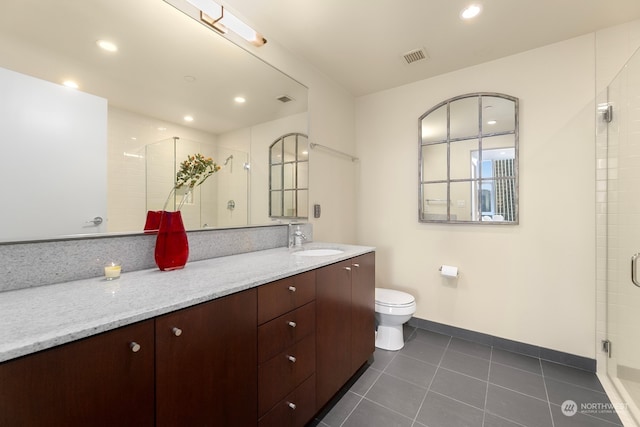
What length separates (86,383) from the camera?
64 cm

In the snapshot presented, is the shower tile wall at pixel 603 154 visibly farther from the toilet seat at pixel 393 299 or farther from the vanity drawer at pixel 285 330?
the vanity drawer at pixel 285 330

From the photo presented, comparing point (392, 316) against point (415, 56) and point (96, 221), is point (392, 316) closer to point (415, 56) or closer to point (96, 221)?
point (96, 221)

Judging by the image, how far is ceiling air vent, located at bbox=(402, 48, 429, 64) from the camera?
2.09 metres

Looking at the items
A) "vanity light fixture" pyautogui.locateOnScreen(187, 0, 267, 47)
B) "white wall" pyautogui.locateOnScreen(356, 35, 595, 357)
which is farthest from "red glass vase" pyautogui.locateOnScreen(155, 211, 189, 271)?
"white wall" pyautogui.locateOnScreen(356, 35, 595, 357)

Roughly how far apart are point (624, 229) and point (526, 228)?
0.52m

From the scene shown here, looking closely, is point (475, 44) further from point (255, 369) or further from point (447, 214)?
point (255, 369)

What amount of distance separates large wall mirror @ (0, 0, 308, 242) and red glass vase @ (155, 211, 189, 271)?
11 cm

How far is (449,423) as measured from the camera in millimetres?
1427

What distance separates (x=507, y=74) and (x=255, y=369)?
2774mm

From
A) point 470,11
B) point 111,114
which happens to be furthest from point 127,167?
point 470,11

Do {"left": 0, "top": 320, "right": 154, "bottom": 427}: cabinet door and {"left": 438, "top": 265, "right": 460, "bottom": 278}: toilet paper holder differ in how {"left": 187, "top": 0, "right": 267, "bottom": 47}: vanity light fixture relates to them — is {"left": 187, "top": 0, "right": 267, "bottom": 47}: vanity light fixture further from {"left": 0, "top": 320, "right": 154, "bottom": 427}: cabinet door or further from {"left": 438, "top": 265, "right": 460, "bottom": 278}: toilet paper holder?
{"left": 438, "top": 265, "right": 460, "bottom": 278}: toilet paper holder

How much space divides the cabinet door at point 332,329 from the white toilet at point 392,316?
55 centimetres

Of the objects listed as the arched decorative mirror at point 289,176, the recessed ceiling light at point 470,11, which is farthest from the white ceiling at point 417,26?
the arched decorative mirror at point 289,176
